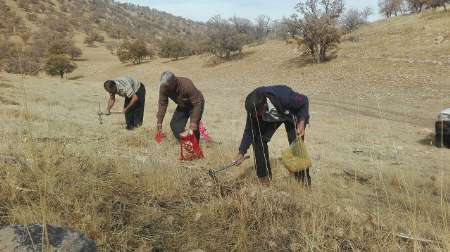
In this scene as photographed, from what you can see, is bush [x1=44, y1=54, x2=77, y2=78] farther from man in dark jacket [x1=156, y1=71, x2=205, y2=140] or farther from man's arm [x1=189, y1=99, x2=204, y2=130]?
man's arm [x1=189, y1=99, x2=204, y2=130]

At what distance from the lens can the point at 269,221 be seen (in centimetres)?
279

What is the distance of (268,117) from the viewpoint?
388cm

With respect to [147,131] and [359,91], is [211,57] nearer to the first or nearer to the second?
[359,91]

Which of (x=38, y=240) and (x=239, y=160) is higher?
(x=38, y=240)

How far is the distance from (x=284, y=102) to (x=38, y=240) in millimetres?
2523

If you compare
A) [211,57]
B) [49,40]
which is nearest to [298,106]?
[211,57]

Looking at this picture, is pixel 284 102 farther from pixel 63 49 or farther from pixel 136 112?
pixel 63 49

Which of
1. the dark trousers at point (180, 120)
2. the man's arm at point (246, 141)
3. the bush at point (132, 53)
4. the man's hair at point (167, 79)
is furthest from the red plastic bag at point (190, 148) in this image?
the bush at point (132, 53)

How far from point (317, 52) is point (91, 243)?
2506cm

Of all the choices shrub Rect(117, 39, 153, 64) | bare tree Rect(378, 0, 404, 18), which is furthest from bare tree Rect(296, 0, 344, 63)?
bare tree Rect(378, 0, 404, 18)

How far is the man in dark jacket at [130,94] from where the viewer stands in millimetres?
7008

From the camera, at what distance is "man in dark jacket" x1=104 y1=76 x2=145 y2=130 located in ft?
23.0

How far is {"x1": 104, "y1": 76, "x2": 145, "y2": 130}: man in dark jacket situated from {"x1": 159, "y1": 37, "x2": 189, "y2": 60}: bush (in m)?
31.4

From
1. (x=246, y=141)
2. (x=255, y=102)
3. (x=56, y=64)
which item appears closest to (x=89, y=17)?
(x=56, y=64)
